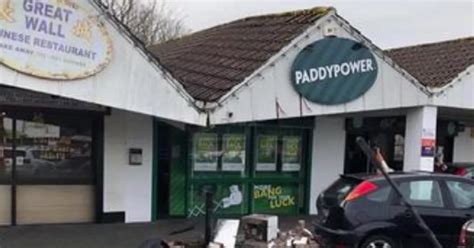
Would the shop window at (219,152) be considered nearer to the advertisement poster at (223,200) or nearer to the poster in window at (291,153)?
the advertisement poster at (223,200)

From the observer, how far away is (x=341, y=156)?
1634 cm

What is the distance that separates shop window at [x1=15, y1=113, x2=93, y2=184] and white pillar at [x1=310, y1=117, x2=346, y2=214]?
554 centimetres

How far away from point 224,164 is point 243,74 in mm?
3319

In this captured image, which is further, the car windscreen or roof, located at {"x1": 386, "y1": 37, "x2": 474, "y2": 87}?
roof, located at {"x1": 386, "y1": 37, "x2": 474, "y2": 87}

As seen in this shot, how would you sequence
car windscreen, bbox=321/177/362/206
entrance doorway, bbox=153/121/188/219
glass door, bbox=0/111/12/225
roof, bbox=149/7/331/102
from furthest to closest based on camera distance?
1. entrance doorway, bbox=153/121/188/219
2. glass door, bbox=0/111/12/225
3. roof, bbox=149/7/331/102
4. car windscreen, bbox=321/177/362/206

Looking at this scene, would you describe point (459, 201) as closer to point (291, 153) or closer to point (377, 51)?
point (377, 51)

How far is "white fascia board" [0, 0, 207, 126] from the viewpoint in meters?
9.94

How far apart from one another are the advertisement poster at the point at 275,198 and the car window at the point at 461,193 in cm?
574

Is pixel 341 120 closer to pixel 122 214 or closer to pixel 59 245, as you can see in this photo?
pixel 122 214

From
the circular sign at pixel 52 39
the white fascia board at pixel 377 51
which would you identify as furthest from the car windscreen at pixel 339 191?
the circular sign at pixel 52 39

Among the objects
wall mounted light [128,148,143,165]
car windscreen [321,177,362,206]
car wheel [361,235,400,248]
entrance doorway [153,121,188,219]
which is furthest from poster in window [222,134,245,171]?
car wheel [361,235,400,248]

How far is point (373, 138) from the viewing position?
17.6 m

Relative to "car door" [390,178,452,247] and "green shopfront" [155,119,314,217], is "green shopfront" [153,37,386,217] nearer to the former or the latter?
"green shopfront" [155,119,314,217]

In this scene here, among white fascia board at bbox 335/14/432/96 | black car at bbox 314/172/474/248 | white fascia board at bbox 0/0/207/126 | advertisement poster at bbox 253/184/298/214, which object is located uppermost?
white fascia board at bbox 335/14/432/96
